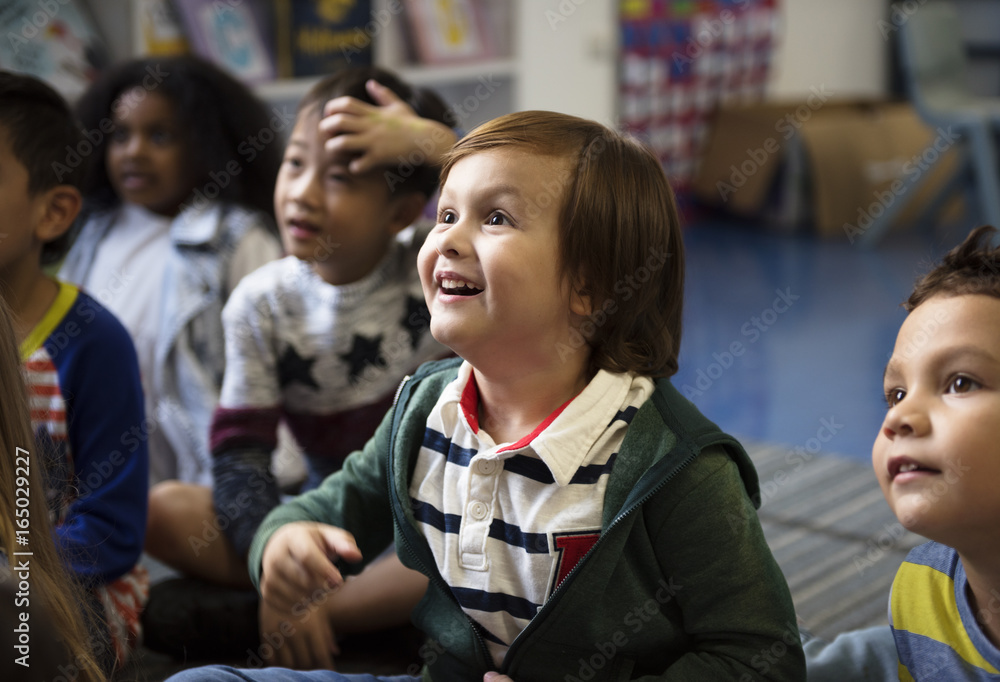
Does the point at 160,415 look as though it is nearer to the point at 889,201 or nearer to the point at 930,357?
the point at 930,357

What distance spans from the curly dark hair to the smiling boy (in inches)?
41.1

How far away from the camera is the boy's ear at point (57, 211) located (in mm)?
999

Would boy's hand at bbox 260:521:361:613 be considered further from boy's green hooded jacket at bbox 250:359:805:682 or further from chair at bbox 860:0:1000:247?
chair at bbox 860:0:1000:247

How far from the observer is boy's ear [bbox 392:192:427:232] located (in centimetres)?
112

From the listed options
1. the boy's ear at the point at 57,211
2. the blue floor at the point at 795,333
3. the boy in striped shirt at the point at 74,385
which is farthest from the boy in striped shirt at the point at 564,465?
the blue floor at the point at 795,333

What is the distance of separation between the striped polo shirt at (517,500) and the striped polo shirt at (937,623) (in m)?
0.26

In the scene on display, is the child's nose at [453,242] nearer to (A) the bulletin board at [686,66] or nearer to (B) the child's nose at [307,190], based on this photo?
(B) the child's nose at [307,190]

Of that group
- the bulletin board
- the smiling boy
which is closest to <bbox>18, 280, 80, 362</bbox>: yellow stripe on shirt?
the smiling boy

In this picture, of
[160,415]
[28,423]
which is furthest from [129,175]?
[28,423]

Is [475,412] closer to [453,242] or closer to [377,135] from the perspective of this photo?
[453,242]

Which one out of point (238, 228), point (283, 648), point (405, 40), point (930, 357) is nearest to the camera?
point (930, 357)

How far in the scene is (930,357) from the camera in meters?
0.67

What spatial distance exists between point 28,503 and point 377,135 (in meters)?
0.52

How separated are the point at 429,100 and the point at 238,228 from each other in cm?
39
